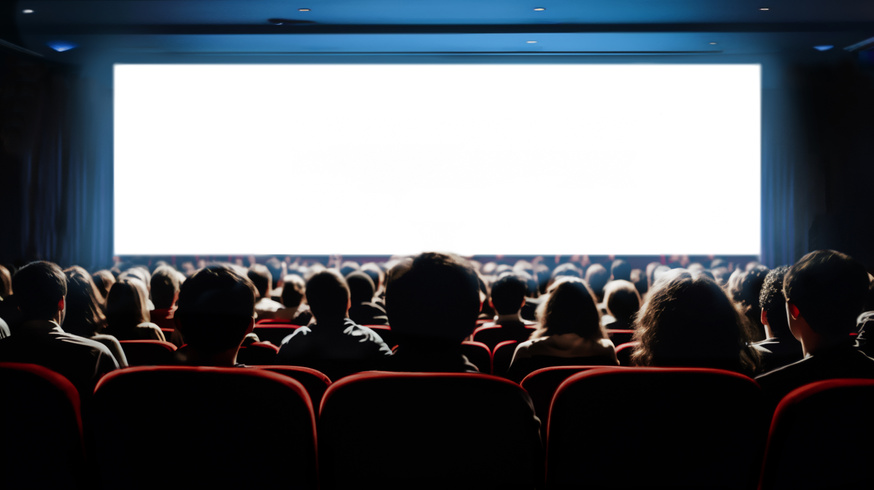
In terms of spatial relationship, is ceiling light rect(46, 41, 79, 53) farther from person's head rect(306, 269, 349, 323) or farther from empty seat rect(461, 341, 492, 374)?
empty seat rect(461, 341, 492, 374)

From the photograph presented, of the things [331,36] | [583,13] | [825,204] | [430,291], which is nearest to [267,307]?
[430,291]

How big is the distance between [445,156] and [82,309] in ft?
22.1

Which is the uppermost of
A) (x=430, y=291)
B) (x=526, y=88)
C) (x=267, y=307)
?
(x=526, y=88)

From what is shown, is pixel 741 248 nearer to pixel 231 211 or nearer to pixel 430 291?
pixel 231 211

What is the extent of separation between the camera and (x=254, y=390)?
1.40 m

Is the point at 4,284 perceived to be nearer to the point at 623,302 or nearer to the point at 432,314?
the point at 432,314

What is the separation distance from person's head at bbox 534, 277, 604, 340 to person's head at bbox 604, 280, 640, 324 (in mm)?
1112

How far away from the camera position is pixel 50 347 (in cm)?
215

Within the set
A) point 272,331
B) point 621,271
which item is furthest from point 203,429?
point 621,271

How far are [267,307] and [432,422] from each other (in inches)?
132

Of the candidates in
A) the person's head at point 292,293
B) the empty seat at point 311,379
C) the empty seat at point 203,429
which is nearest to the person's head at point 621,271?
the person's head at point 292,293

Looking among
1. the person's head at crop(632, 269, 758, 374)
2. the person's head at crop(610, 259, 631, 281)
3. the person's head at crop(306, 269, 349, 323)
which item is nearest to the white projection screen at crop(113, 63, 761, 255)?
the person's head at crop(610, 259, 631, 281)

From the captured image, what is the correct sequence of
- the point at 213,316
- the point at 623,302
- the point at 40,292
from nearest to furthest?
the point at 213,316 → the point at 40,292 → the point at 623,302

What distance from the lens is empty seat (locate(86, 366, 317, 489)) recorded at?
4.59 feet
